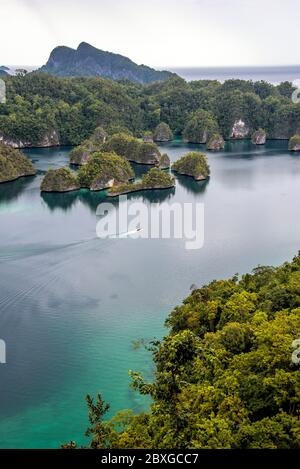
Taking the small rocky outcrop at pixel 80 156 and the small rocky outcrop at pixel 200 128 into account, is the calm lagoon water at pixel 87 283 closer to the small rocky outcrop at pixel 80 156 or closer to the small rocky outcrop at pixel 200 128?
the small rocky outcrop at pixel 80 156

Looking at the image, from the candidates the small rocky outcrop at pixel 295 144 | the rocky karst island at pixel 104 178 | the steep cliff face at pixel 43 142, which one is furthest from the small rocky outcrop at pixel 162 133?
the rocky karst island at pixel 104 178

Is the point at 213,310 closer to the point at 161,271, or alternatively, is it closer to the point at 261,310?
the point at 261,310

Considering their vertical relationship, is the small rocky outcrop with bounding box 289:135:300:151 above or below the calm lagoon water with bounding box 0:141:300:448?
above

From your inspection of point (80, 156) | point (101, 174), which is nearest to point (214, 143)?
point (80, 156)

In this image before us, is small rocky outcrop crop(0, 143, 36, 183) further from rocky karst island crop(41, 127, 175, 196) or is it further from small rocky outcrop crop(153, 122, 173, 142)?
small rocky outcrop crop(153, 122, 173, 142)

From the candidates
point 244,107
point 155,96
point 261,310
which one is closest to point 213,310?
point 261,310

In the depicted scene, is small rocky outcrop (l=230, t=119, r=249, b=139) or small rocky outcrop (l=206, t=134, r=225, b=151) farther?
small rocky outcrop (l=230, t=119, r=249, b=139)

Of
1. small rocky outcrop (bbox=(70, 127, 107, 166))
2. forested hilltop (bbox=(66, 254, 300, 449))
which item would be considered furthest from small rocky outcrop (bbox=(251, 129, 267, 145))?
forested hilltop (bbox=(66, 254, 300, 449))
